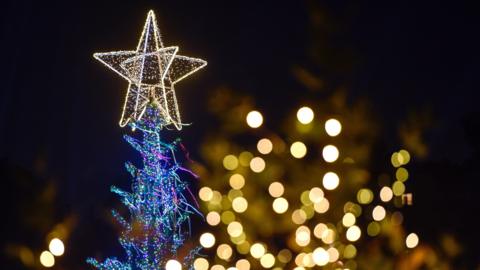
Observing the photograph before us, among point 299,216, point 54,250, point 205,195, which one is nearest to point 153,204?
point 54,250

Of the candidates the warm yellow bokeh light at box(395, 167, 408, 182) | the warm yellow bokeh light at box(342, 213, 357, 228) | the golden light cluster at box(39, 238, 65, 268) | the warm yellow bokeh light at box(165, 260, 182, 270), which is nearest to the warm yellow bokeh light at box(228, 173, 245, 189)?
the warm yellow bokeh light at box(395, 167, 408, 182)

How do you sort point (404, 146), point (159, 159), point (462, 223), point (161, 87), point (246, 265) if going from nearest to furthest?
1. point (161, 87)
2. point (159, 159)
3. point (246, 265)
4. point (404, 146)
5. point (462, 223)

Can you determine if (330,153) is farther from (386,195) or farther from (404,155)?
(404,155)

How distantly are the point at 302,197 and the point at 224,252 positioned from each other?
1.10 metres

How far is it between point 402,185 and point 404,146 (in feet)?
3.76

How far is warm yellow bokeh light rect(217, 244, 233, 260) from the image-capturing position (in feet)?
27.6

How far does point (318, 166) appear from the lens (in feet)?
28.6

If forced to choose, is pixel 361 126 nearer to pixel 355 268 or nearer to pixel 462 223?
pixel 355 268

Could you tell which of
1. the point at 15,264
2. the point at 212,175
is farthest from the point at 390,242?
the point at 15,264

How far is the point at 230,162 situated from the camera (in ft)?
32.0

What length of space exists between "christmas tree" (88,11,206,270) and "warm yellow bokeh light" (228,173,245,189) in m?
1.75

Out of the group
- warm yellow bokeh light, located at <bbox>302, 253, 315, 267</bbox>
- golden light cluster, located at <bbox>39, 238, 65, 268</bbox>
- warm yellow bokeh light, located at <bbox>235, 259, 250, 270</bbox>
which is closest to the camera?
golden light cluster, located at <bbox>39, 238, 65, 268</bbox>

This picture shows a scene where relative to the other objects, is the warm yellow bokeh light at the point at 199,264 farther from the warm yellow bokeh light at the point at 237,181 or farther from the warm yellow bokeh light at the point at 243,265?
the warm yellow bokeh light at the point at 237,181

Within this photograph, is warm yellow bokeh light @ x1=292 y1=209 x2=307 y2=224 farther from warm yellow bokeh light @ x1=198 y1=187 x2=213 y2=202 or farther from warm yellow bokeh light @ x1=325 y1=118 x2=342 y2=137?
warm yellow bokeh light @ x1=325 y1=118 x2=342 y2=137
